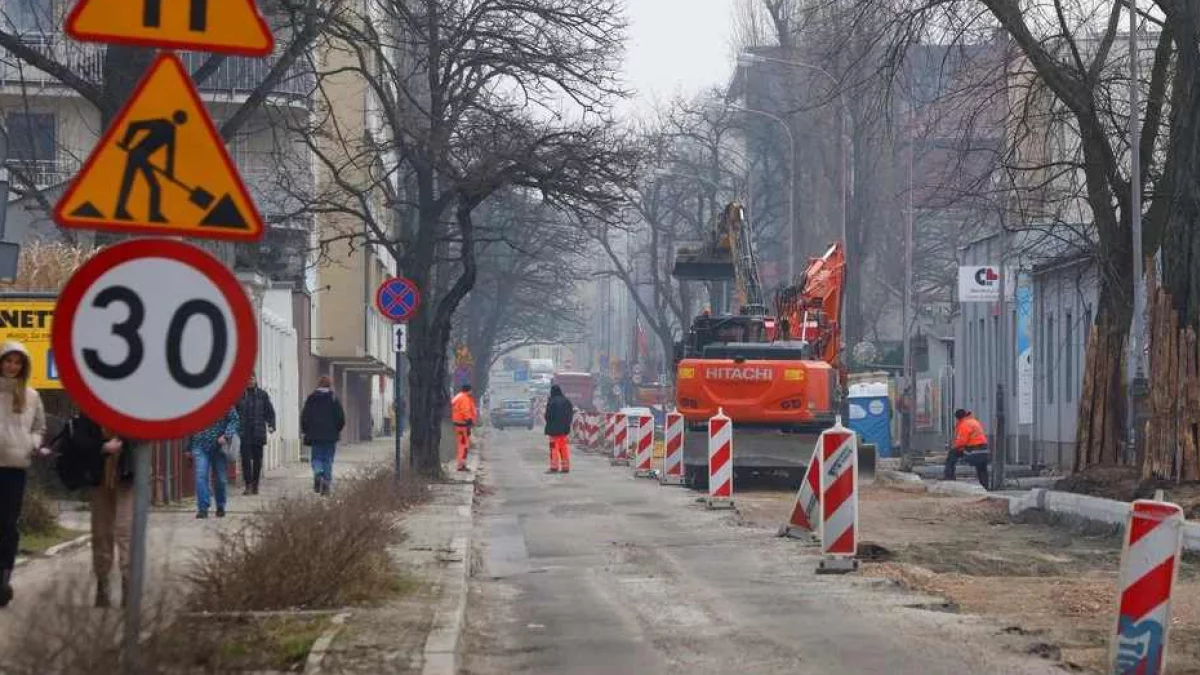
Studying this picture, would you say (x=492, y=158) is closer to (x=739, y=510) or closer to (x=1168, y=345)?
(x=739, y=510)

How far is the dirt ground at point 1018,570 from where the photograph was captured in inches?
449

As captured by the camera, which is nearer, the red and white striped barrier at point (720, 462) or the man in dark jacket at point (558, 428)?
the red and white striped barrier at point (720, 462)

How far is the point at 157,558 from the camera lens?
864cm

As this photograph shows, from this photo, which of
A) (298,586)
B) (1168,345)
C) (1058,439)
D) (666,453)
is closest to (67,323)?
(298,586)

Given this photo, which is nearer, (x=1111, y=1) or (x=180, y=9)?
(x=180, y=9)

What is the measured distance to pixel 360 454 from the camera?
154 ft

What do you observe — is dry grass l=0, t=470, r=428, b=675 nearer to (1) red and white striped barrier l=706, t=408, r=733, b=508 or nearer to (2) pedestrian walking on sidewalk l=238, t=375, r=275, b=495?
(2) pedestrian walking on sidewalk l=238, t=375, r=275, b=495

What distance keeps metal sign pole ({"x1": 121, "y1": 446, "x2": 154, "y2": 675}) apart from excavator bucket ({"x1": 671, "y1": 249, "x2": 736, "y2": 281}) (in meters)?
32.5

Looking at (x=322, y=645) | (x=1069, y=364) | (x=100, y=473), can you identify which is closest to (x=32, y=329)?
(x=100, y=473)

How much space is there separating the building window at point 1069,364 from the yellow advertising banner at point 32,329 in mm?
25825

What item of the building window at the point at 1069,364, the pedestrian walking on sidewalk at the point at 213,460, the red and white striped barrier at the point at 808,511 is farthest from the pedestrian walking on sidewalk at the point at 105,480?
the building window at the point at 1069,364

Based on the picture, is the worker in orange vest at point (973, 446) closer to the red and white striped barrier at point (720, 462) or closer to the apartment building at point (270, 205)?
the red and white striped barrier at point (720, 462)

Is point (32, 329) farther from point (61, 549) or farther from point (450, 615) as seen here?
point (450, 615)

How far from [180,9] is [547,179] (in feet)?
64.4
